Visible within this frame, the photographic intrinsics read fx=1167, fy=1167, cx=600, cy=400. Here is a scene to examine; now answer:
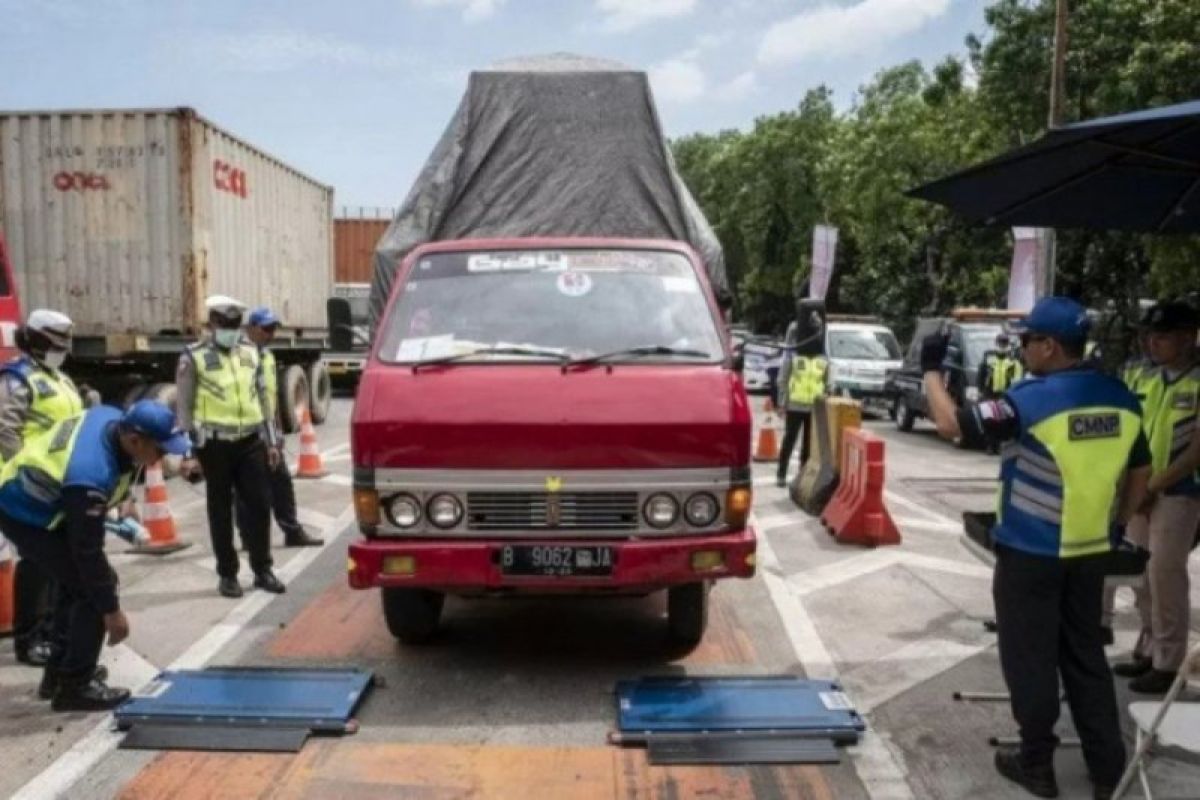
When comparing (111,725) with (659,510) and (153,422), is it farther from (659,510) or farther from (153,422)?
(659,510)

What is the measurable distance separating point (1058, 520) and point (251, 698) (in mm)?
3597

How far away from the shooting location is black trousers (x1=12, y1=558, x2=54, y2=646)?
19.9 ft

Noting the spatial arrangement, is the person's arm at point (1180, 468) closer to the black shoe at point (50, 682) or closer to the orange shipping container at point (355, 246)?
the black shoe at point (50, 682)

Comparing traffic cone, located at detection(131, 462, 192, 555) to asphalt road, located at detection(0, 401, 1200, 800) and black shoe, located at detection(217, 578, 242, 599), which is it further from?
black shoe, located at detection(217, 578, 242, 599)

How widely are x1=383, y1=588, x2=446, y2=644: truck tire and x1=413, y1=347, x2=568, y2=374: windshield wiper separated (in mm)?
1220

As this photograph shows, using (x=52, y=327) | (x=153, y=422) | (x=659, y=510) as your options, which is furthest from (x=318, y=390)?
(x=659, y=510)

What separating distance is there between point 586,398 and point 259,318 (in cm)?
378

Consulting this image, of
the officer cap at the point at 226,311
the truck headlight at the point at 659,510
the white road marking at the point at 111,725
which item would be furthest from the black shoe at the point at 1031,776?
the officer cap at the point at 226,311

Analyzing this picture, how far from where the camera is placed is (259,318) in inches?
328

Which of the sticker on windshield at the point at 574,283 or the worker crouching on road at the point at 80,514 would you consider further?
the sticker on windshield at the point at 574,283

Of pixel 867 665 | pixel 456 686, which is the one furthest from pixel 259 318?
pixel 867 665

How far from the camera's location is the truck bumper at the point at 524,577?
17.5 ft

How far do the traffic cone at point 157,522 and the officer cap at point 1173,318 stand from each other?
692 centimetres

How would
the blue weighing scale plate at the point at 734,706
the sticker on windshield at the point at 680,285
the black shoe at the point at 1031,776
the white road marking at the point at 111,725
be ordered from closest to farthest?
the black shoe at the point at 1031,776, the white road marking at the point at 111,725, the blue weighing scale plate at the point at 734,706, the sticker on windshield at the point at 680,285
